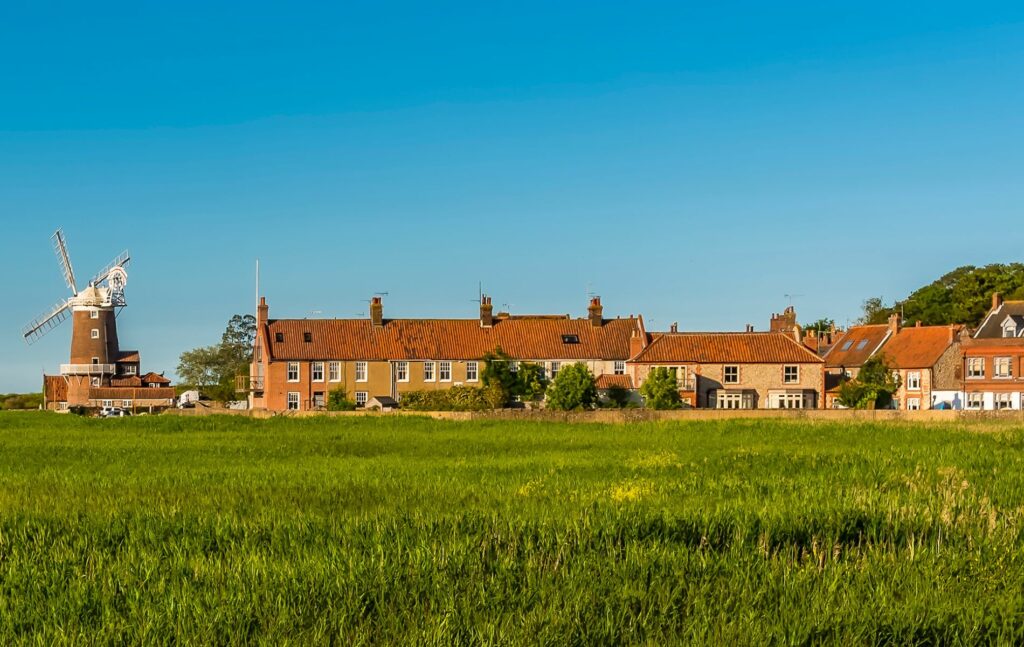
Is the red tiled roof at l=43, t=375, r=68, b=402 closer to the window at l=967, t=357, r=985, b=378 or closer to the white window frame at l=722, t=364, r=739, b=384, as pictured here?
the white window frame at l=722, t=364, r=739, b=384

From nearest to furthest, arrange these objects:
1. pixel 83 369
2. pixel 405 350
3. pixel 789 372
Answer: pixel 789 372 → pixel 405 350 → pixel 83 369

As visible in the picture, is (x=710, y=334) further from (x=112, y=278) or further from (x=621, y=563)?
(x=621, y=563)

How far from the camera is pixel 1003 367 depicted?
80.6m

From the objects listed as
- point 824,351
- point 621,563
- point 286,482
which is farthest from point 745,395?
point 621,563

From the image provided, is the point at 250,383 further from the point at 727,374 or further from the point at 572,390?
the point at 727,374

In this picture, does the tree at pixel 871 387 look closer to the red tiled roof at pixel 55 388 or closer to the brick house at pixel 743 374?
the brick house at pixel 743 374

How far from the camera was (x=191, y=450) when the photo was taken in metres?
39.1

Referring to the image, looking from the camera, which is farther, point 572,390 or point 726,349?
point 726,349

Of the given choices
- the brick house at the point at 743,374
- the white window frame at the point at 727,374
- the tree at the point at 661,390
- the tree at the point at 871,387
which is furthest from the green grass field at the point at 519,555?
the white window frame at the point at 727,374

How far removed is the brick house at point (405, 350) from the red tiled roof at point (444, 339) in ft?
0.23

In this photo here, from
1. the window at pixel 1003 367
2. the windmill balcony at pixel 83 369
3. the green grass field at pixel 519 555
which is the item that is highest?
the windmill balcony at pixel 83 369

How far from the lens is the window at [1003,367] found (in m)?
80.5

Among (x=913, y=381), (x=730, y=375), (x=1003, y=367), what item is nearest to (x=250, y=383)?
(x=730, y=375)

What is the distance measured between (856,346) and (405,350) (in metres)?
35.5
